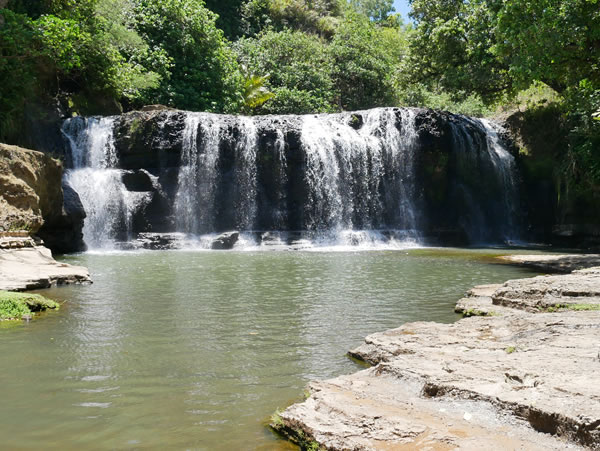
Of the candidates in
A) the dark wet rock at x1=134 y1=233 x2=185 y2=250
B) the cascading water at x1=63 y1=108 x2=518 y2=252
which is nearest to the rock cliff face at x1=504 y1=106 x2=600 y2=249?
the cascading water at x1=63 y1=108 x2=518 y2=252

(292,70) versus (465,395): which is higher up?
(292,70)

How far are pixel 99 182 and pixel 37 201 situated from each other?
8.47 m

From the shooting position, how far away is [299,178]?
23938 millimetres

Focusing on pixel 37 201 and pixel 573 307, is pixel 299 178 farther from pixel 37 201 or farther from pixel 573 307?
pixel 573 307

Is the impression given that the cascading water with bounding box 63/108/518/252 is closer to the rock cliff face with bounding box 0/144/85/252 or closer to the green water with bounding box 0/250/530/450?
the rock cliff face with bounding box 0/144/85/252

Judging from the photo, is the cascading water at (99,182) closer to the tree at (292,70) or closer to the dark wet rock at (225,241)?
the dark wet rock at (225,241)

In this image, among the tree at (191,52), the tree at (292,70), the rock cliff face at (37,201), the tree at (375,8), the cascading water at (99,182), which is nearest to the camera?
the rock cliff face at (37,201)

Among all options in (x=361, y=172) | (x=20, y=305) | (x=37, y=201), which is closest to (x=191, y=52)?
(x=361, y=172)

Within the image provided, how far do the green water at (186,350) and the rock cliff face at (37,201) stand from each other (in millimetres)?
2429

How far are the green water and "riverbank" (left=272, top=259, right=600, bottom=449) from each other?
0.36 metres

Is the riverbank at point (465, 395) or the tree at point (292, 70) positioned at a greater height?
the tree at point (292, 70)

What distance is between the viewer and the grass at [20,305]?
266 inches

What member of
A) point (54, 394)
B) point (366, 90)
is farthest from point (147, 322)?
point (366, 90)

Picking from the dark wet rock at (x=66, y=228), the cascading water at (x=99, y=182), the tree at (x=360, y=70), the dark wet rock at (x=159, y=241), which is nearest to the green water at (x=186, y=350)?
→ the dark wet rock at (x=66, y=228)
